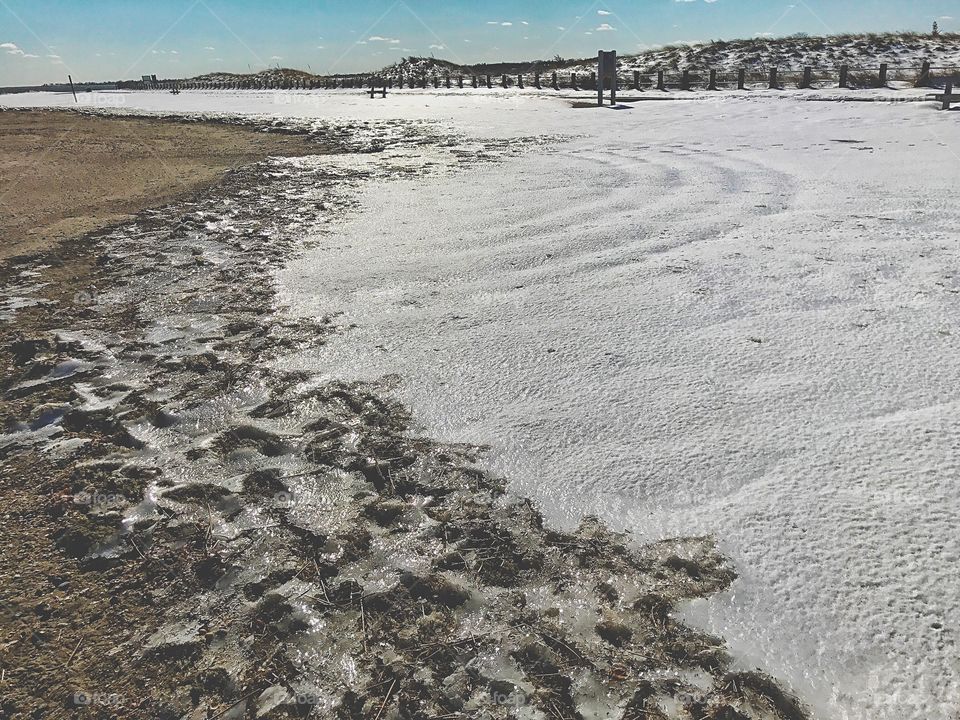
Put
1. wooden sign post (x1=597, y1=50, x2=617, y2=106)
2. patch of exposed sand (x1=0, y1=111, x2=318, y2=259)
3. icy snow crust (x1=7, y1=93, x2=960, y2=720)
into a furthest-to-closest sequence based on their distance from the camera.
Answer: wooden sign post (x1=597, y1=50, x2=617, y2=106) → patch of exposed sand (x1=0, y1=111, x2=318, y2=259) → icy snow crust (x1=7, y1=93, x2=960, y2=720)

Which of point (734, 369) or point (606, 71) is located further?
point (606, 71)

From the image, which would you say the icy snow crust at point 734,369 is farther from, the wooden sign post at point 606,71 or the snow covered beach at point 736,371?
the wooden sign post at point 606,71

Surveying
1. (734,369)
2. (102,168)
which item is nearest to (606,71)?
(102,168)

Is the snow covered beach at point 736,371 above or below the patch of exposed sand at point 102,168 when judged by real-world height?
below

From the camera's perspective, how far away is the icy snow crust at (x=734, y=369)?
140cm

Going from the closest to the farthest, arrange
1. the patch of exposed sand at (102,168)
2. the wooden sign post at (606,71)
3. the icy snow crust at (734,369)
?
the icy snow crust at (734,369)
the patch of exposed sand at (102,168)
the wooden sign post at (606,71)

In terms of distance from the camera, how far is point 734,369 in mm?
2375

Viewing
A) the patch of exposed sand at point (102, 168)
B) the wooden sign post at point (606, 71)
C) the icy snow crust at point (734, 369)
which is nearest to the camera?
the icy snow crust at point (734, 369)

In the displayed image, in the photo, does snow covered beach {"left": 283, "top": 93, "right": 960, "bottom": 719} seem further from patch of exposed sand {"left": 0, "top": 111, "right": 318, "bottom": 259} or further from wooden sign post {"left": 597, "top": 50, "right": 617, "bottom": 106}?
wooden sign post {"left": 597, "top": 50, "right": 617, "bottom": 106}

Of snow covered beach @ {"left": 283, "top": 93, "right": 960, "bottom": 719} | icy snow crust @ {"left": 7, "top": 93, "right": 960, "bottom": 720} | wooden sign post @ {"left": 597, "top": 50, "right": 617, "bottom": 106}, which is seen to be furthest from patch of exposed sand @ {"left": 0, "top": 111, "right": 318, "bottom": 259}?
wooden sign post @ {"left": 597, "top": 50, "right": 617, "bottom": 106}

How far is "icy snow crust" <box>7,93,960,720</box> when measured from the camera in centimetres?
140

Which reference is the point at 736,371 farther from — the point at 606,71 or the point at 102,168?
the point at 606,71

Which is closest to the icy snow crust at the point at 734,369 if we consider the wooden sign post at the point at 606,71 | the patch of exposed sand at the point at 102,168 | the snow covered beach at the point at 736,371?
the snow covered beach at the point at 736,371

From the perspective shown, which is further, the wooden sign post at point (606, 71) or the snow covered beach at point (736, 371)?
the wooden sign post at point (606, 71)
